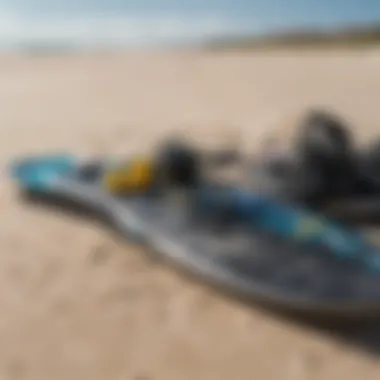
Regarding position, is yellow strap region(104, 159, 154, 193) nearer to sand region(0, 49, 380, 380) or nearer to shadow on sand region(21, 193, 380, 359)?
sand region(0, 49, 380, 380)

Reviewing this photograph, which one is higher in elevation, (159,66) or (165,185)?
(165,185)

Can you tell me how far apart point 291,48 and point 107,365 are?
460 inches

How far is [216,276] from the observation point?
3654 mm

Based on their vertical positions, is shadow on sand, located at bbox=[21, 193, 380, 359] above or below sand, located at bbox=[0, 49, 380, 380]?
above

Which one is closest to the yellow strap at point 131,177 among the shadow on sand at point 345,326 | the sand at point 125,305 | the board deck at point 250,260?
the board deck at point 250,260

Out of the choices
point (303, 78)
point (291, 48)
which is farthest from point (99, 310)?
point (291, 48)

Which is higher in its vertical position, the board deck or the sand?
the board deck

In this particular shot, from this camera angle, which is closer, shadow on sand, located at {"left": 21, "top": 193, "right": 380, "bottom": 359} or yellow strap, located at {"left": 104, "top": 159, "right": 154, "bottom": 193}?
shadow on sand, located at {"left": 21, "top": 193, "right": 380, "bottom": 359}

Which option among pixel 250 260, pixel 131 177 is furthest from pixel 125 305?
pixel 131 177

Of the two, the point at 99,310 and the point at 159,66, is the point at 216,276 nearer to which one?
the point at 99,310

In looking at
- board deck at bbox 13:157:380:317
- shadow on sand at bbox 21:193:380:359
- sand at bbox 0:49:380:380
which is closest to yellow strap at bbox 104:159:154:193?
board deck at bbox 13:157:380:317

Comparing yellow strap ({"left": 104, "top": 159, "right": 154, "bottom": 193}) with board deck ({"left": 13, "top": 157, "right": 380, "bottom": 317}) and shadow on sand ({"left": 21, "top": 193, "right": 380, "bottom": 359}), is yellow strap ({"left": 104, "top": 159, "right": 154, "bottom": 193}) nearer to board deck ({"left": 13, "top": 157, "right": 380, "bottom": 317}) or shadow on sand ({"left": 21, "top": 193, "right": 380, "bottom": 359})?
board deck ({"left": 13, "top": 157, "right": 380, "bottom": 317})

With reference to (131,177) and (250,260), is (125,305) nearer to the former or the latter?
(250,260)

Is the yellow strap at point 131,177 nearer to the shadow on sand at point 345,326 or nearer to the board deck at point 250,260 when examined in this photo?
the board deck at point 250,260
